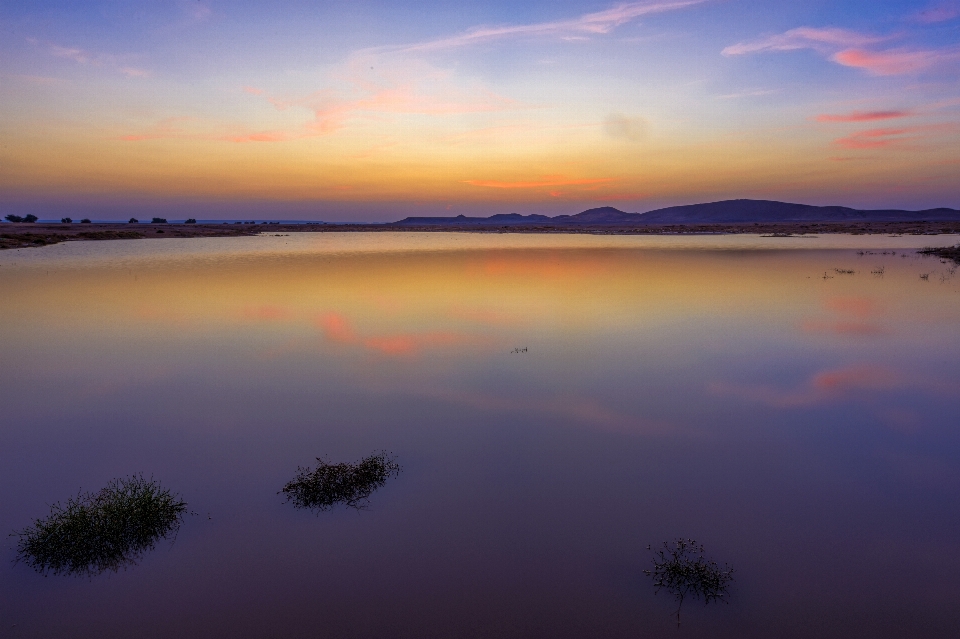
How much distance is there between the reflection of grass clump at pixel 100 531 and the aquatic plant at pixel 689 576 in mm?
6700

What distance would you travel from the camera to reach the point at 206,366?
48.4 feet

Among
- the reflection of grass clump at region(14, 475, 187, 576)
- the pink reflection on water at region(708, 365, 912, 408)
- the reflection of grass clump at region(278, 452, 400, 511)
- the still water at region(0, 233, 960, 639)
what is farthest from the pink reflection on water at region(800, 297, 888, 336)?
the reflection of grass clump at region(14, 475, 187, 576)

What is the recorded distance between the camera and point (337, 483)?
27.0ft

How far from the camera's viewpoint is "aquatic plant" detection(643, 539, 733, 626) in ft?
19.9

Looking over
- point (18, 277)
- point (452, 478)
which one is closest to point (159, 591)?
point (452, 478)

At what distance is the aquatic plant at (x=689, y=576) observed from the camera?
607cm

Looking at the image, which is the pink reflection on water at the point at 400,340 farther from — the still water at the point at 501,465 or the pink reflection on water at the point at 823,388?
the pink reflection on water at the point at 823,388

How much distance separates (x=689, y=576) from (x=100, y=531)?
787 cm

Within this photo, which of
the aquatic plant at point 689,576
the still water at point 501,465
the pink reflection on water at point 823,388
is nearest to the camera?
the still water at point 501,465

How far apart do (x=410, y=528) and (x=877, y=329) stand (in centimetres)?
2021

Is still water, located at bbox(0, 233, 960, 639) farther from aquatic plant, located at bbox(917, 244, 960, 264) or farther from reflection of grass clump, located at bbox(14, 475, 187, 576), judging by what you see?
aquatic plant, located at bbox(917, 244, 960, 264)

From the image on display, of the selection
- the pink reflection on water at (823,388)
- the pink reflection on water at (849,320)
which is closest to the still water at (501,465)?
the pink reflection on water at (823,388)

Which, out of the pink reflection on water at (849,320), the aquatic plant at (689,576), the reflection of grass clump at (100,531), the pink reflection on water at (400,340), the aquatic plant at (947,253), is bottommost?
the aquatic plant at (689,576)

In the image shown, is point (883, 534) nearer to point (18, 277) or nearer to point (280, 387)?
point (280, 387)
